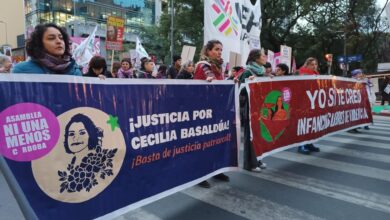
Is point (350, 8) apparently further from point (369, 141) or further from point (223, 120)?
point (223, 120)

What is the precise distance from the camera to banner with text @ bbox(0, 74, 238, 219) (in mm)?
2557

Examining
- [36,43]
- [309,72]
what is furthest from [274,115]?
[36,43]

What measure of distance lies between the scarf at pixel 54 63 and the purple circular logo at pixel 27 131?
0.66 m

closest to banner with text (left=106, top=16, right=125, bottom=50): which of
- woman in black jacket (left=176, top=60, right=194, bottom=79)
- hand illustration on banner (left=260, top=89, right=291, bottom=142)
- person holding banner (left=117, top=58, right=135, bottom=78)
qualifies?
person holding banner (left=117, top=58, right=135, bottom=78)

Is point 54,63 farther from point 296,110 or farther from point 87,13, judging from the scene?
point 87,13

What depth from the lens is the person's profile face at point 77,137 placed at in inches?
111

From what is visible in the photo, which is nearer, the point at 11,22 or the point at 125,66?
the point at 125,66

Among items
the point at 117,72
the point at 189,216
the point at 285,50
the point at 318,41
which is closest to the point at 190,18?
the point at 318,41

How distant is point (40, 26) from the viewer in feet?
11.1

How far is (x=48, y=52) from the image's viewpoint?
334 centimetres

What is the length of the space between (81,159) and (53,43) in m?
1.16

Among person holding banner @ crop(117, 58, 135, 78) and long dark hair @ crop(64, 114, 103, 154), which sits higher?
person holding banner @ crop(117, 58, 135, 78)

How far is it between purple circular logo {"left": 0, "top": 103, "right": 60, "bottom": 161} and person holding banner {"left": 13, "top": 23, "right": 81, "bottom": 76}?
681 mm

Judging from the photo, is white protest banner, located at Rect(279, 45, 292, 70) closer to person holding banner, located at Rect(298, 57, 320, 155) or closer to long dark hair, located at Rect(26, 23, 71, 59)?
person holding banner, located at Rect(298, 57, 320, 155)
